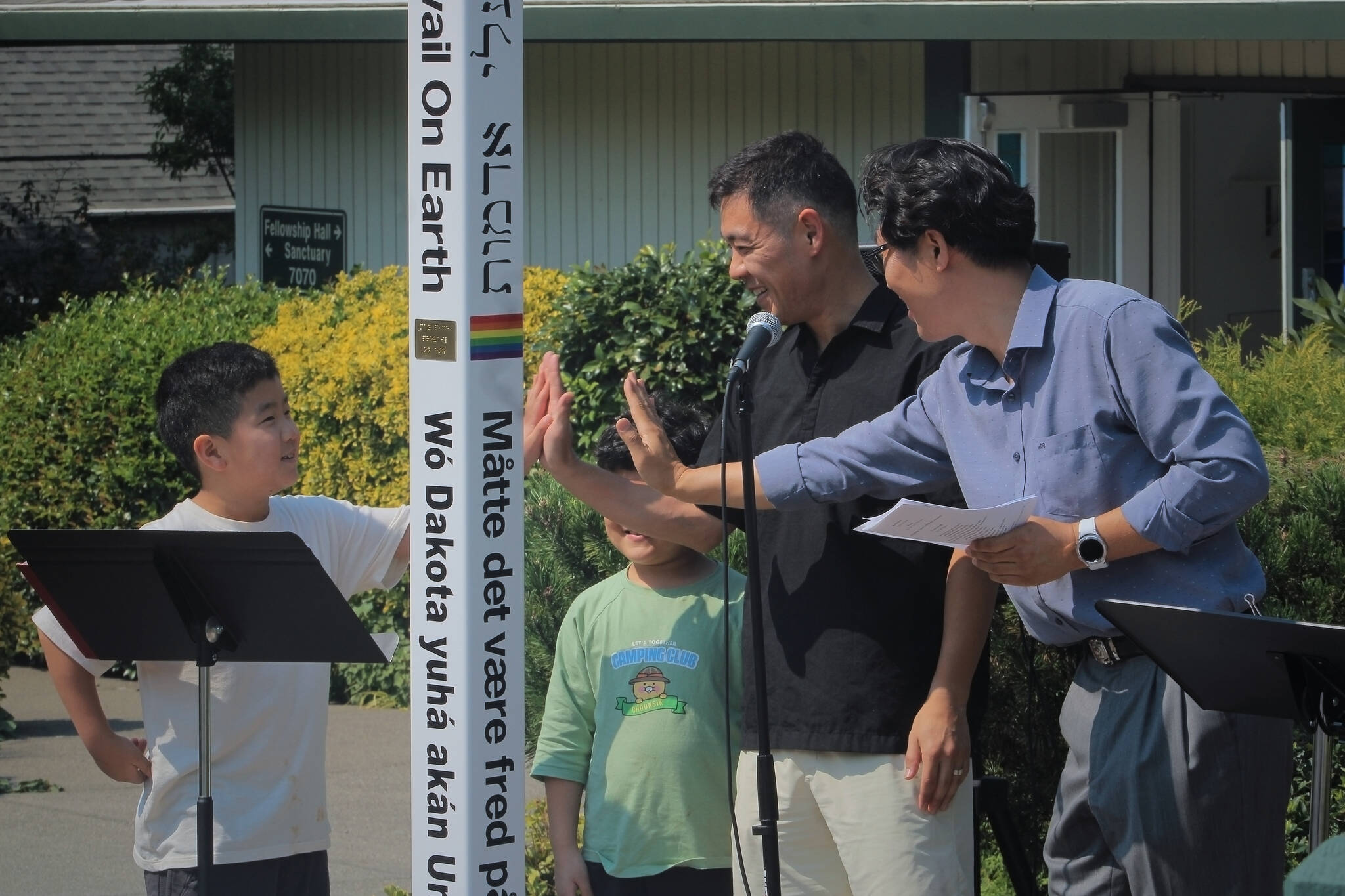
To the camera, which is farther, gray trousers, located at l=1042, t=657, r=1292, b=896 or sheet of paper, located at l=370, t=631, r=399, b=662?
sheet of paper, located at l=370, t=631, r=399, b=662

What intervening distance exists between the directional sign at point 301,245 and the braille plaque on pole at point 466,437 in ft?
28.0

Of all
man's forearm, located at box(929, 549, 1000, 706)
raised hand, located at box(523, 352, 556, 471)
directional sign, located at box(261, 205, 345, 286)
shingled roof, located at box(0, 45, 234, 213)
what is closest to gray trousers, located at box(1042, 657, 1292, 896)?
man's forearm, located at box(929, 549, 1000, 706)

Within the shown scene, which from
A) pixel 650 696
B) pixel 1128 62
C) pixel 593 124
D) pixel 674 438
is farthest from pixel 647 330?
pixel 1128 62

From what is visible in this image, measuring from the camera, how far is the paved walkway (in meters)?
5.69

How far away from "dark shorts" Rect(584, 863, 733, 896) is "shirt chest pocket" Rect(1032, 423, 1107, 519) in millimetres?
1200

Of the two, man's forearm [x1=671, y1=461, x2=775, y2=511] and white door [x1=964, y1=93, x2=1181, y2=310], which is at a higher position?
white door [x1=964, y1=93, x2=1181, y2=310]

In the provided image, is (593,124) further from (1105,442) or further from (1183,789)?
(1183,789)

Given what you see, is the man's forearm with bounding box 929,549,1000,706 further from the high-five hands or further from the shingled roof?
the shingled roof

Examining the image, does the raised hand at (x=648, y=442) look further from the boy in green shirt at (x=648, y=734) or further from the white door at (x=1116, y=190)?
the white door at (x=1116, y=190)

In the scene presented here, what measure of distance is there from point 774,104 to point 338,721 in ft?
15.6

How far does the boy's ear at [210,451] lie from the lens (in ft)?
11.8

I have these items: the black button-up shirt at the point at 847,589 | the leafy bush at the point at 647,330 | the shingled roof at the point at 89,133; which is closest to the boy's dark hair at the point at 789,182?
the black button-up shirt at the point at 847,589

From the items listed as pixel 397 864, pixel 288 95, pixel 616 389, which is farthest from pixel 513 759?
pixel 288 95

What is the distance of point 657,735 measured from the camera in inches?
137
